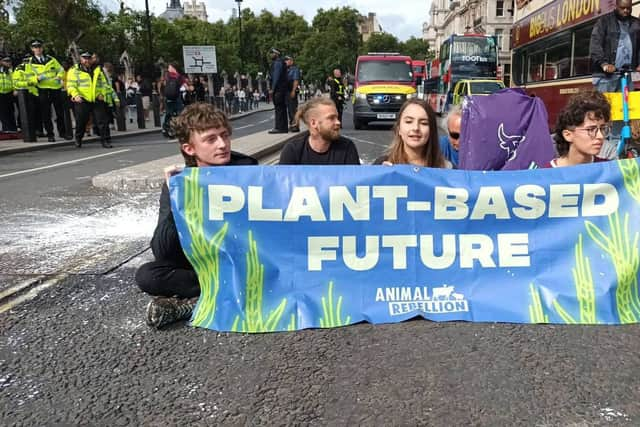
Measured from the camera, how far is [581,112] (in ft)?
12.2

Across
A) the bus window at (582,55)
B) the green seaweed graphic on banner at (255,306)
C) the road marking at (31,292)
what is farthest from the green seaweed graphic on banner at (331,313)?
the bus window at (582,55)

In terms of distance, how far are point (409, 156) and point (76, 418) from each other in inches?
98.4

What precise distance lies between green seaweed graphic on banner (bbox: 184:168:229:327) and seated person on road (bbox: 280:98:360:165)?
1.25 m

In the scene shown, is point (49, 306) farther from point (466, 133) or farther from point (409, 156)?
point (466, 133)

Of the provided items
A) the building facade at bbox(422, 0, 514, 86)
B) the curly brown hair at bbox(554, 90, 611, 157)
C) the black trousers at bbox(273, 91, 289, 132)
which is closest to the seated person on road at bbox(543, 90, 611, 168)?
the curly brown hair at bbox(554, 90, 611, 157)

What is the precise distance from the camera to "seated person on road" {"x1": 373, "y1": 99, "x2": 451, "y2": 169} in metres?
3.79

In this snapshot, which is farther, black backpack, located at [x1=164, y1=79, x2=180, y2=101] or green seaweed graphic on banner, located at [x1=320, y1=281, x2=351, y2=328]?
black backpack, located at [x1=164, y1=79, x2=180, y2=101]

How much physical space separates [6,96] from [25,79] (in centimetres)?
114

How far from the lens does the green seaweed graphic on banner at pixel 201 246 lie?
10.3ft

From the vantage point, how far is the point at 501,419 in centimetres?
217

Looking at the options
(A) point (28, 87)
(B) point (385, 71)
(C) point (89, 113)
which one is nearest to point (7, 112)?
(A) point (28, 87)

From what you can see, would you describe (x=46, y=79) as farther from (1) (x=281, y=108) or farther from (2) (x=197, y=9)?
(2) (x=197, y=9)

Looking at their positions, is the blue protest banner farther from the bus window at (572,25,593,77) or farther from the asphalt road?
the bus window at (572,25,593,77)

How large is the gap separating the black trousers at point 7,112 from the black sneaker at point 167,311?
44.2 feet
